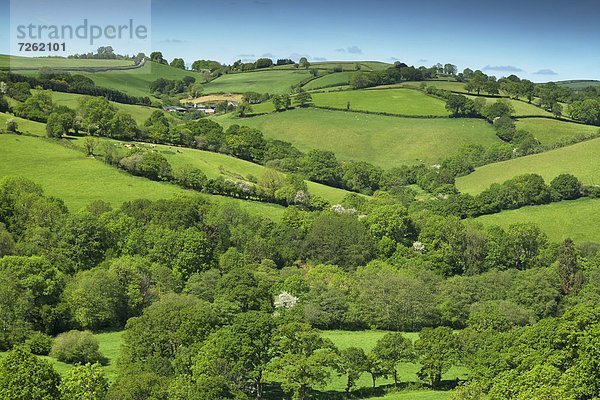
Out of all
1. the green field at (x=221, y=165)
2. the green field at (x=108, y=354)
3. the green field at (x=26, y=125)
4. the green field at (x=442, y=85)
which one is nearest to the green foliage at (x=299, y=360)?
the green field at (x=108, y=354)

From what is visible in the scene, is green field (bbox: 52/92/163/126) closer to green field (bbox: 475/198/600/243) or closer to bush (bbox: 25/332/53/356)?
green field (bbox: 475/198/600/243)

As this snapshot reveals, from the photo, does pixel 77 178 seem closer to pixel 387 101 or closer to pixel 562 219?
pixel 562 219

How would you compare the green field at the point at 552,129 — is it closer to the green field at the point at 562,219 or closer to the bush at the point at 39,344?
the green field at the point at 562,219

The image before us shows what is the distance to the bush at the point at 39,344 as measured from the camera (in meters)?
51.6

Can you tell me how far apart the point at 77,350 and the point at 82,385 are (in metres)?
15.2

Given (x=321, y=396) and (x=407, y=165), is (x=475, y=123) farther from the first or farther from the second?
(x=321, y=396)

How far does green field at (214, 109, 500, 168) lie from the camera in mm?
143375

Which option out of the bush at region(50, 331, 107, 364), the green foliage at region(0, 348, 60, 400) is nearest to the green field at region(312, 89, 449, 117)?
the bush at region(50, 331, 107, 364)

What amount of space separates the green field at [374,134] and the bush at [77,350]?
3735 inches

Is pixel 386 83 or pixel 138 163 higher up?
pixel 386 83

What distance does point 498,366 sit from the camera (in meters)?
44.3

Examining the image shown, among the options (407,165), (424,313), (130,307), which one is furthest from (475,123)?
(130,307)

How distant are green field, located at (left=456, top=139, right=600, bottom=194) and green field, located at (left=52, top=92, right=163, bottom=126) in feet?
223

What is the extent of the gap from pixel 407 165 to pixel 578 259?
6417 centimetres
